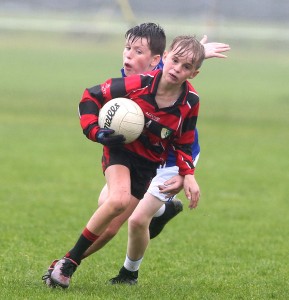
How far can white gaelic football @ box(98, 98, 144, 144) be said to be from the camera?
245 inches

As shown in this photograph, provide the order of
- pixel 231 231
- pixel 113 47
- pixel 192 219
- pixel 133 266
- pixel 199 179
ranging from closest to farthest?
pixel 133 266 < pixel 231 231 < pixel 192 219 < pixel 199 179 < pixel 113 47

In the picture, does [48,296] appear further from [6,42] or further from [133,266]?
[6,42]

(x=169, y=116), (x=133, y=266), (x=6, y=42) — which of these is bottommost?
(x=6, y=42)

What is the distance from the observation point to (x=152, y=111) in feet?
21.1

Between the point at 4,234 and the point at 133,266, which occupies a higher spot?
the point at 133,266

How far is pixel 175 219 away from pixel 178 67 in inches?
188

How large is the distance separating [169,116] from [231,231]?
12.7ft

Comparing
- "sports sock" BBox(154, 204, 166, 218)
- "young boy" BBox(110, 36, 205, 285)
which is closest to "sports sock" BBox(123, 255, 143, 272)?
"young boy" BBox(110, 36, 205, 285)

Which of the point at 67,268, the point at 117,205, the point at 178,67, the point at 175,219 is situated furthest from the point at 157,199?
the point at 175,219

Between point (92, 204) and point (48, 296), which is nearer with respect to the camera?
point (48, 296)

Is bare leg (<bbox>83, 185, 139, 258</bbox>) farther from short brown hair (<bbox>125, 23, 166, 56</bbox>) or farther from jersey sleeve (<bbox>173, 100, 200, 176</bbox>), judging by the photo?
short brown hair (<bbox>125, 23, 166, 56</bbox>)

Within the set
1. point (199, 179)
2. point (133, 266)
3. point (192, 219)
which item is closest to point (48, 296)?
point (133, 266)

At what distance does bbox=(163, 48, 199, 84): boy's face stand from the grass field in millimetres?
1533

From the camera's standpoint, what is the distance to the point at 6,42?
181 feet
